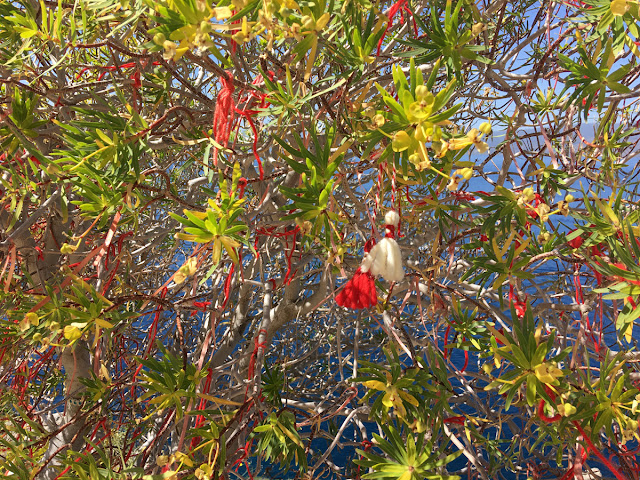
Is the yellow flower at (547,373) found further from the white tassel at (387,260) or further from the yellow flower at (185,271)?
the yellow flower at (185,271)

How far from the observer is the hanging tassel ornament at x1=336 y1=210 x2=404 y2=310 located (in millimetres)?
765

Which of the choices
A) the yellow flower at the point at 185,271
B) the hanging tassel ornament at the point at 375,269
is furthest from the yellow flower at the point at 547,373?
the yellow flower at the point at 185,271

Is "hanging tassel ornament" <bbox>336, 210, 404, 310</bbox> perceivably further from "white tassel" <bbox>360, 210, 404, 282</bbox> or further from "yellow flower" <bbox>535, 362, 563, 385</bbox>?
"yellow flower" <bbox>535, 362, 563, 385</bbox>

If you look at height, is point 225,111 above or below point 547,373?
above

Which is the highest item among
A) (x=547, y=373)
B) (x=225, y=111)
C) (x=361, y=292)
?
(x=225, y=111)

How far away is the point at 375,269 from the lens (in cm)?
78

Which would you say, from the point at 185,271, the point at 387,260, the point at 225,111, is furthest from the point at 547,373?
the point at 225,111

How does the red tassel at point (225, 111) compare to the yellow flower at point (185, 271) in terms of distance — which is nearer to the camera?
the yellow flower at point (185, 271)

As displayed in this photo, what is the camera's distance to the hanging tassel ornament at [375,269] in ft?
2.51

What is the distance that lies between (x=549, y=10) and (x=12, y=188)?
1.54 m

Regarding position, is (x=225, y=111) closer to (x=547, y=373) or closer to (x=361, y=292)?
(x=361, y=292)

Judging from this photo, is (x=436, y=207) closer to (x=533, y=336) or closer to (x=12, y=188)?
(x=533, y=336)

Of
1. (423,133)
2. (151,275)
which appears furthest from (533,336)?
(151,275)

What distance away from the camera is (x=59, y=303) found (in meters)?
1.00
